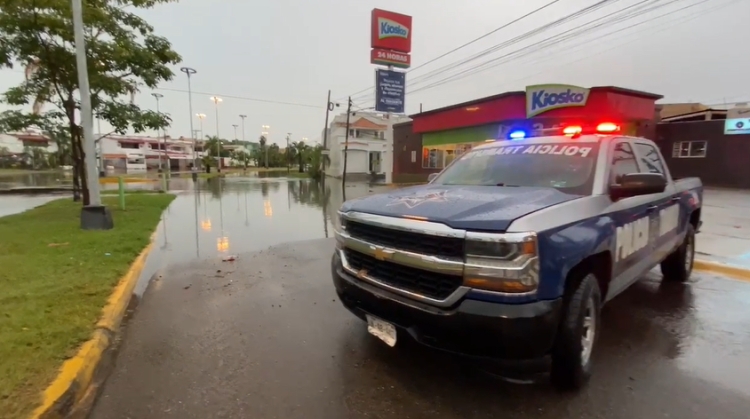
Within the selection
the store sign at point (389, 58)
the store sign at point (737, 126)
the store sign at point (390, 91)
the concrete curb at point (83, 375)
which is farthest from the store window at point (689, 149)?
the concrete curb at point (83, 375)

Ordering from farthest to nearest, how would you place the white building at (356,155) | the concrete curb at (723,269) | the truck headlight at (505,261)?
the white building at (356,155) → the concrete curb at (723,269) → the truck headlight at (505,261)

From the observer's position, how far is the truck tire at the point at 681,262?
18.3 feet

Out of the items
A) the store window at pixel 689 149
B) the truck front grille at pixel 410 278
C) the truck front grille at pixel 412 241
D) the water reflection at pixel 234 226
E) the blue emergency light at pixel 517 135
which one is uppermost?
the store window at pixel 689 149

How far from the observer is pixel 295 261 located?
730 cm

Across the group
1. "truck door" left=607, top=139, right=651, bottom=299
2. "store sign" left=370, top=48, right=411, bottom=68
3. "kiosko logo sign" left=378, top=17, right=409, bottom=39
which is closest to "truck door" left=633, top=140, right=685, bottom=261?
"truck door" left=607, top=139, right=651, bottom=299

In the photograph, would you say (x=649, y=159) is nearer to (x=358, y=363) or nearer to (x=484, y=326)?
(x=484, y=326)

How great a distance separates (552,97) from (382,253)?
1905 cm

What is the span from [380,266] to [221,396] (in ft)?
4.91

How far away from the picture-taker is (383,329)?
3225 millimetres

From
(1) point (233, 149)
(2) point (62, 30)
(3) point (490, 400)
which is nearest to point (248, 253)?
(3) point (490, 400)

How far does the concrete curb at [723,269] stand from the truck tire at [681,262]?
2.37 feet

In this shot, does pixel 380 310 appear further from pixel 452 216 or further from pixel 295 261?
pixel 295 261

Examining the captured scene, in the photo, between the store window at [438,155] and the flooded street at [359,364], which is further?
the store window at [438,155]

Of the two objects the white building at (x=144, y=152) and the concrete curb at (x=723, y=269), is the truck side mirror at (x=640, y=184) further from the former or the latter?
the white building at (x=144, y=152)
